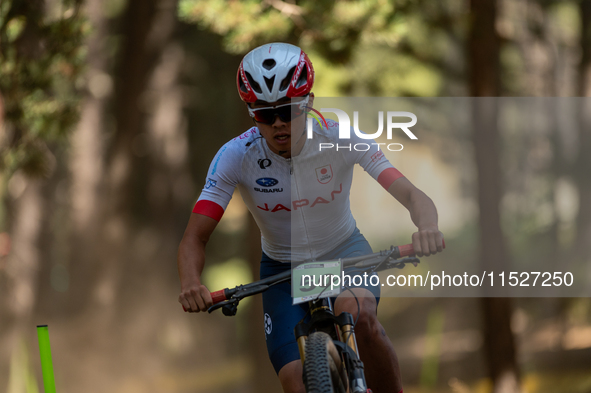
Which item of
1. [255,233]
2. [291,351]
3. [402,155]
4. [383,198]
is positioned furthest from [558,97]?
[291,351]

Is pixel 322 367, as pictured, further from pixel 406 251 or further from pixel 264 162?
pixel 264 162

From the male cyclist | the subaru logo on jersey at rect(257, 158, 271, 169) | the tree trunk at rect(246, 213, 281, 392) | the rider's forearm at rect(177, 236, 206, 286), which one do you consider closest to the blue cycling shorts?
the male cyclist

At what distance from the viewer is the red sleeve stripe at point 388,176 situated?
8.09ft

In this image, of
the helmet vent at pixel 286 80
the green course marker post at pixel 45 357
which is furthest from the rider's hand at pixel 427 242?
the green course marker post at pixel 45 357

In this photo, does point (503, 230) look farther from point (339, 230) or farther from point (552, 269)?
point (339, 230)

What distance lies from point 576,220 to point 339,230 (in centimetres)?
485

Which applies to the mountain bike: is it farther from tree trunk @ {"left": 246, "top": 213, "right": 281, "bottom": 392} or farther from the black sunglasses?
tree trunk @ {"left": 246, "top": 213, "right": 281, "bottom": 392}

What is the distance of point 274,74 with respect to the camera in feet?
7.56

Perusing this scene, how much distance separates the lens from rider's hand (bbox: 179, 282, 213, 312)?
2000mm

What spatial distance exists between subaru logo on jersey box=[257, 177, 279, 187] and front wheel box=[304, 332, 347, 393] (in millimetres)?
893

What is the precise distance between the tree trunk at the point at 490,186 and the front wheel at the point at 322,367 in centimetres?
431

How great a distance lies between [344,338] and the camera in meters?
2.05

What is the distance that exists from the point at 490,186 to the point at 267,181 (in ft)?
13.1

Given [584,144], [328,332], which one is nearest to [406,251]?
[328,332]
